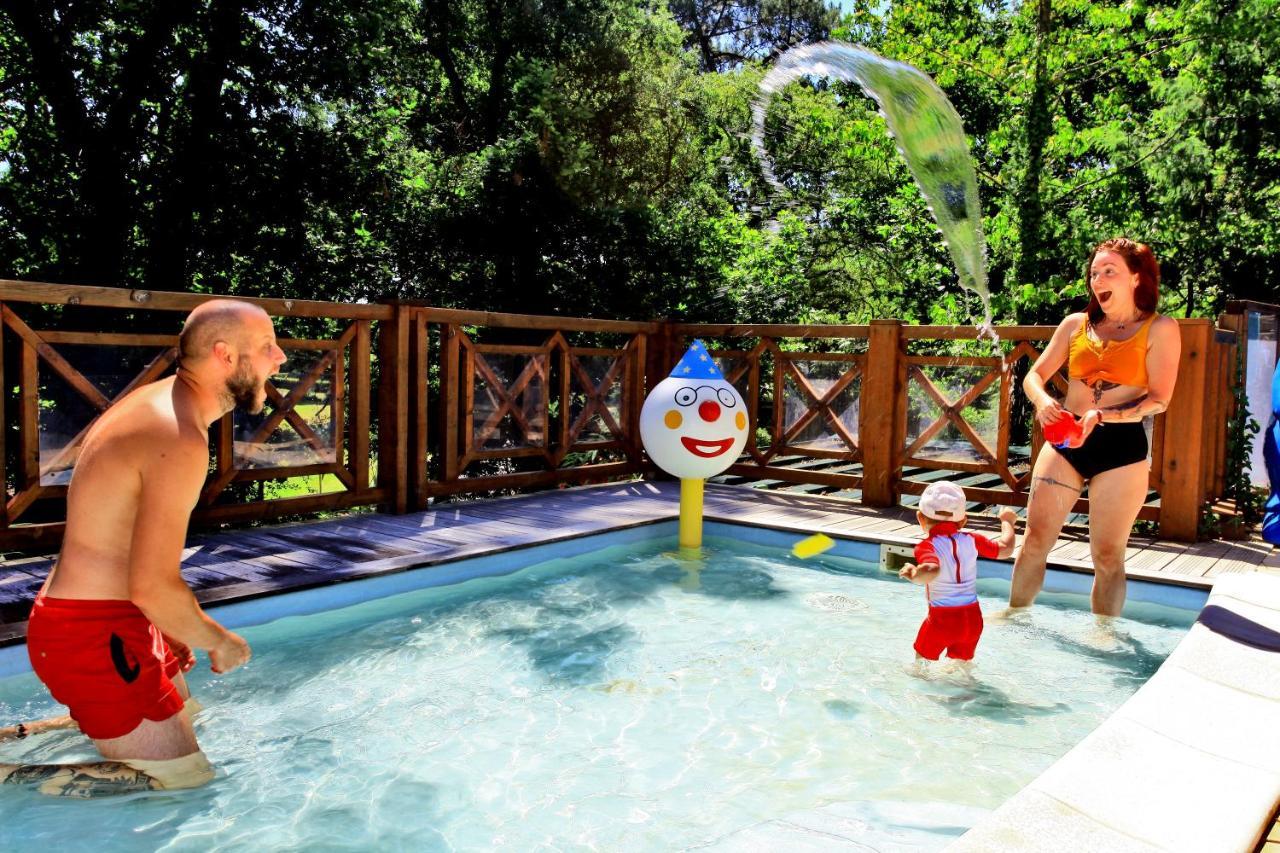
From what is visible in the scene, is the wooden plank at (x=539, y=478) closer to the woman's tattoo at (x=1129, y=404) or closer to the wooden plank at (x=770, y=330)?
the wooden plank at (x=770, y=330)

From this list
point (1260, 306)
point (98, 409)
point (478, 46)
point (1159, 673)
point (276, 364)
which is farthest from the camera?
point (478, 46)

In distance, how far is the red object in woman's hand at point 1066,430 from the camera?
13.5 ft

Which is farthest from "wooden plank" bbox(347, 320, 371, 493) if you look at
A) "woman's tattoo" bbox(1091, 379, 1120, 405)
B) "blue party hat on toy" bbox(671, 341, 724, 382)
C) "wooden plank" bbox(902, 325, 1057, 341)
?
"woman's tattoo" bbox(1091, 379, 1120, 405)

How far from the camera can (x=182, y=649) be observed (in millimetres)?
2971

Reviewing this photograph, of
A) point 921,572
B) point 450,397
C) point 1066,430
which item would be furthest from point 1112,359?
point 450,397

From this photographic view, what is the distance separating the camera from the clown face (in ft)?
20.5

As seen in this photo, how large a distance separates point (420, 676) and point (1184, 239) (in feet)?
45.7

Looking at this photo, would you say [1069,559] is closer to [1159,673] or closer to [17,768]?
[1159,673]

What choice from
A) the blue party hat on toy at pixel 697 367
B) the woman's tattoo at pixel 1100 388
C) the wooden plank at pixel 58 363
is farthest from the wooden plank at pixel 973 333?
the wooden plank at pixel 58 363

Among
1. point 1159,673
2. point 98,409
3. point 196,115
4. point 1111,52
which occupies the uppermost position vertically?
point 1111,52

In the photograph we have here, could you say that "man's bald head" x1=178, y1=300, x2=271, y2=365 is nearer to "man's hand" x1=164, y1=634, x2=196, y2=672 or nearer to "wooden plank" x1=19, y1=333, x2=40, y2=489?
"man's hand" x1=164, y1=634, x2=196, y2=672

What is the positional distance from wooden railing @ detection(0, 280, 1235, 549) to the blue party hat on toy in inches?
80.7

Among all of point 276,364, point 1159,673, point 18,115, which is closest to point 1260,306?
point 1159,673

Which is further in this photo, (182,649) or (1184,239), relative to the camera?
(1184,239)
